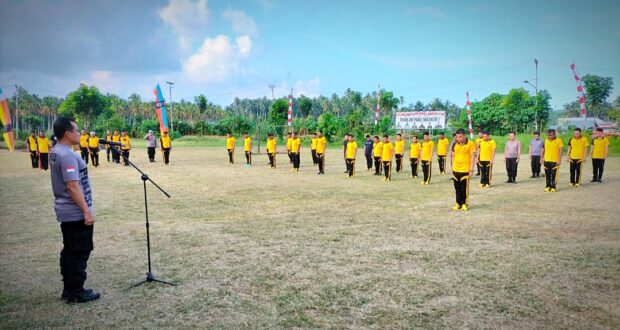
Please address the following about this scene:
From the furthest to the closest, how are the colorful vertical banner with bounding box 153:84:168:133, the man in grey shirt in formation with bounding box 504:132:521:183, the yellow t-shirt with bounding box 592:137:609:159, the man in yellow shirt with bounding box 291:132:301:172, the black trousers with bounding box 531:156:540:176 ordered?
the colorful vertical banner with bounding box 153:84:168:133 < the man in yellow shirt with bounding box 291:132:301:172 < the black trousers with bounding box 531:156:540:176 < the man in grey shirt in formation with bounding box 504:132:521:183 < the yellow t-shirt with bounding box 592:137:609:159

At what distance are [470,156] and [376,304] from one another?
6.13 m

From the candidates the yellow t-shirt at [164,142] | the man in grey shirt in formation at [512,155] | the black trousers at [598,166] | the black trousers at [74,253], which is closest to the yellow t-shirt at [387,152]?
the man in grey shirt in formation at [512,155]

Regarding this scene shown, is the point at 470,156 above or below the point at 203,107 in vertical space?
below

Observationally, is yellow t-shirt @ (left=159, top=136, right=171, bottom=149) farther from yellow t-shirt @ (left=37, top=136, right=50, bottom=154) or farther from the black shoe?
the black shoe

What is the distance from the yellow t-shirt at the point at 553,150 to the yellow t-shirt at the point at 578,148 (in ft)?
2.63

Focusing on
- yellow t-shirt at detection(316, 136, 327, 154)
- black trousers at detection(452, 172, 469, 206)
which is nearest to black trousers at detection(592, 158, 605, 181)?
black trousers at detection(452, 172, 469, 206)

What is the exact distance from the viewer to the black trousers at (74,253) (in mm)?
4094

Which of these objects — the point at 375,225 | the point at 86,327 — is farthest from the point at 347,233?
the point at 86,327

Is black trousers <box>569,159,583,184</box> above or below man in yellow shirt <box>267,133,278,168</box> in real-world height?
below

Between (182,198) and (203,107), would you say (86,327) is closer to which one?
(182,198)

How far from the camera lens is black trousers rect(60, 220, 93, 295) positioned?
4.09 m

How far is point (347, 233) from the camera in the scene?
689cm

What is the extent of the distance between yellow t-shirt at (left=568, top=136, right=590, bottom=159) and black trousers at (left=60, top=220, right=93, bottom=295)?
13871 millimetres

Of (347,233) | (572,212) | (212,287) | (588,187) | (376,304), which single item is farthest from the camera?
(588,187)
